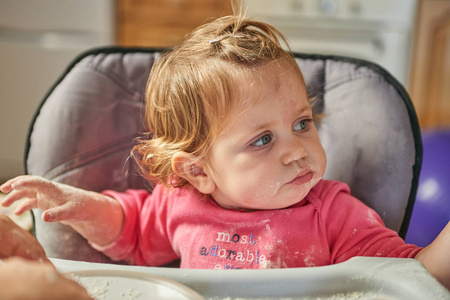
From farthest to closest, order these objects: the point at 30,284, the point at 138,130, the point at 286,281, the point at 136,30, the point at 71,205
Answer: the point at 136,30, the point at 138,130, the point at 71,205, the point at 286,281, the point at 30,284

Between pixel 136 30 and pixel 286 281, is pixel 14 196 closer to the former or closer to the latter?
pixel 286 281

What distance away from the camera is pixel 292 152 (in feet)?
2.20

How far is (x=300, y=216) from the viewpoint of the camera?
726 millimetres

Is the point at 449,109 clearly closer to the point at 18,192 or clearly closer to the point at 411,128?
the point at 411,128

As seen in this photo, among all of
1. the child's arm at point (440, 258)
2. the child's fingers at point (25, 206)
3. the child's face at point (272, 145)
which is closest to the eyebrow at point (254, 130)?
the child's face at point (272, 145)

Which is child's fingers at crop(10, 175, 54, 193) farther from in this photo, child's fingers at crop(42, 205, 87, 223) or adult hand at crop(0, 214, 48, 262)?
adult hand at crop(0, 214, 48, 262)

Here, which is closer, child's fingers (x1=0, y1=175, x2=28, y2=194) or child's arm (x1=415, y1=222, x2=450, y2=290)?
child's arm (x1=415, y1=222, x2=450, y2=290)

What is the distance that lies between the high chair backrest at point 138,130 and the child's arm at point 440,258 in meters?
0.19

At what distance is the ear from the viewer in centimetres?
75

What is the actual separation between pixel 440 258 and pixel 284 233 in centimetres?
22

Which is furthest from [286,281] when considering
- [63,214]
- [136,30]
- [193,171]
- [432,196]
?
[136,30]

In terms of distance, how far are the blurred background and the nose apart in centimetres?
146

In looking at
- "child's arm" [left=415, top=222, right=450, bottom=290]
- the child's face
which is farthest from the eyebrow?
"child's arm" [left=415, top=222, right=450, bottom=290]

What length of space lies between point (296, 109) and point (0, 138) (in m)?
1.77
